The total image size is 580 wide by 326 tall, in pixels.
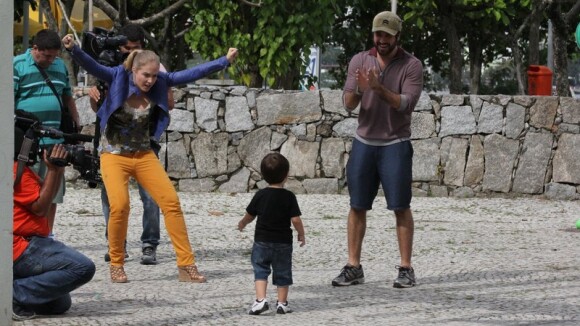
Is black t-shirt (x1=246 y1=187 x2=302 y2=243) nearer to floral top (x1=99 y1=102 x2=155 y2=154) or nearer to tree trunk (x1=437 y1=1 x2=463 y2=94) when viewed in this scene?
floral top (x1=99 y1=102 x2=155 y2=154)

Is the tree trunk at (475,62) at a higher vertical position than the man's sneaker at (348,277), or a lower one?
higher

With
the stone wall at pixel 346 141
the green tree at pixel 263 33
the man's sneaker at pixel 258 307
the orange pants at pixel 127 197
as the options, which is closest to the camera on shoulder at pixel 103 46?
the orange pants at pixel 127 197

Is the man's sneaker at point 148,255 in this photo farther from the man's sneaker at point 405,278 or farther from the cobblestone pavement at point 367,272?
the man's sneaker at point 405,278

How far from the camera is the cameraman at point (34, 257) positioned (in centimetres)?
705

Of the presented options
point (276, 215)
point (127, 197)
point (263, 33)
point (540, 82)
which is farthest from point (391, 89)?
point (263, 33)

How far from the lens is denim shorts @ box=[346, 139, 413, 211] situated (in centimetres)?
871

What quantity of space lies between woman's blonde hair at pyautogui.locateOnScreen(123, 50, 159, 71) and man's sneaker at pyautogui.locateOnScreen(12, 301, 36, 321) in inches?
Answer: 80.3

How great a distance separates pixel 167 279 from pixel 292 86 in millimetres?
11273

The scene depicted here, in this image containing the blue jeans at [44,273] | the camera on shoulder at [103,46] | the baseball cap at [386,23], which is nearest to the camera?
the blue jeans at [44,273]

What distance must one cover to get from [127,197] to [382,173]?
5.36ft

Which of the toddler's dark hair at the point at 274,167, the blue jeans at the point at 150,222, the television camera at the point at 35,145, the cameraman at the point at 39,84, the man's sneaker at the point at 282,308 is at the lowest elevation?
the man's sneaker at the point at 282,308

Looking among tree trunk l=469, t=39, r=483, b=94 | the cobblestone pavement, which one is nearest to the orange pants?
the cobblestone pavement

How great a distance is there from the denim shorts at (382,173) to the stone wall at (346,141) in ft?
20.6

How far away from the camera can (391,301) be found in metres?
7.98
